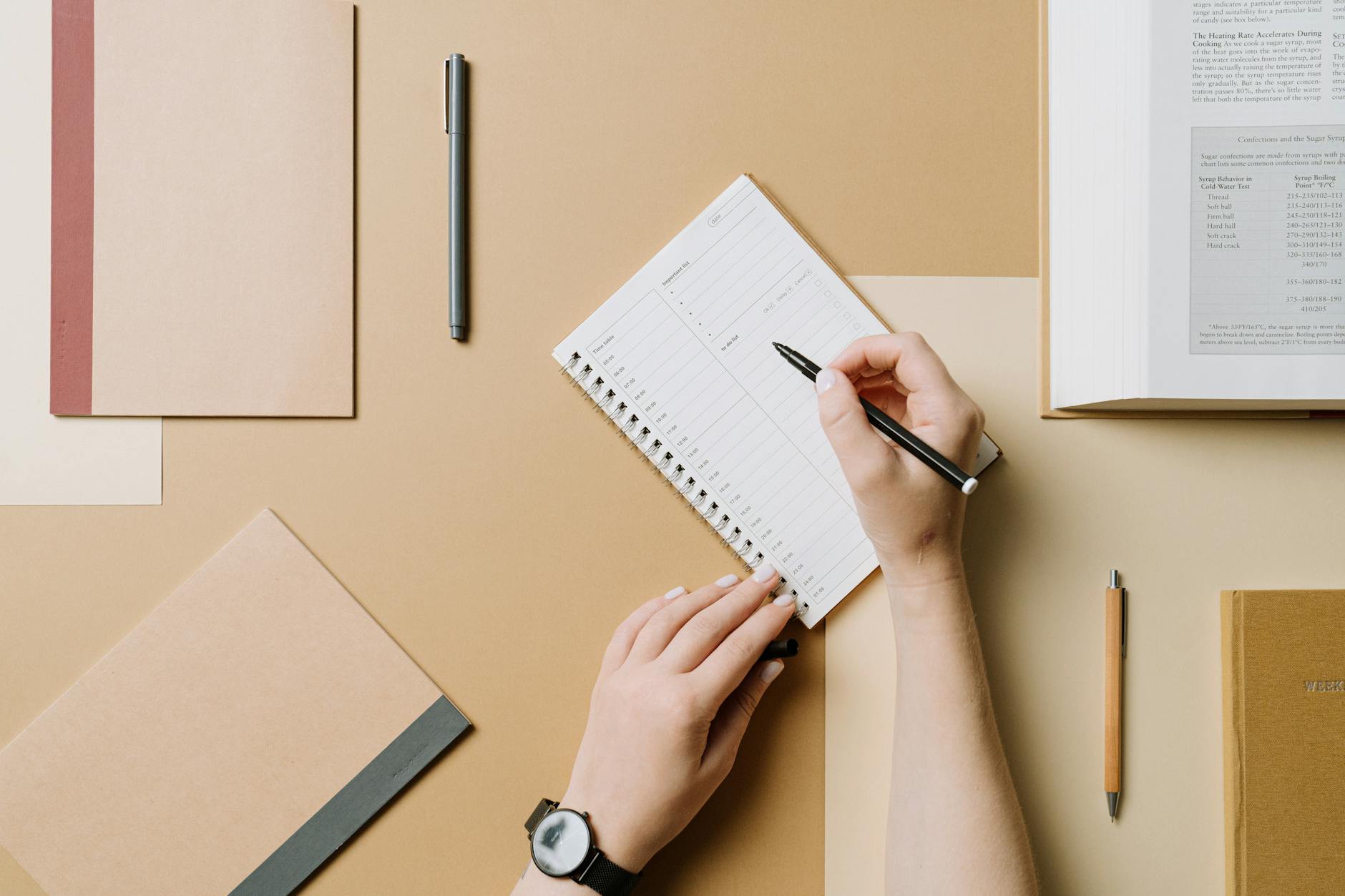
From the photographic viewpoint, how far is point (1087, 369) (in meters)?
0.70

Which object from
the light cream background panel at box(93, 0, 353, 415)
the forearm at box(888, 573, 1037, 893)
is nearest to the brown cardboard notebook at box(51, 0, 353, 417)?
the light cream background panel at box(93, 0, 353, 415)

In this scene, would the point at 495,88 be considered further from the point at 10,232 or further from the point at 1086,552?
the point at 1086,552

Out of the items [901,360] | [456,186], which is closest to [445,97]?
[456,186]

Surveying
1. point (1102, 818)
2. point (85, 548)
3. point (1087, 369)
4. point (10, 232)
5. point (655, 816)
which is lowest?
point (1102, 818)

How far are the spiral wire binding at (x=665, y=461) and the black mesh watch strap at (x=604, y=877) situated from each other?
0.94ft

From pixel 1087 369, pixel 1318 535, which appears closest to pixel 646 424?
pixel 1087 369

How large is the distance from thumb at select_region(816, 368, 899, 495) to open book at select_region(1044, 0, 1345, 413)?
0.77ft

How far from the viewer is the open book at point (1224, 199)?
61 centimetres

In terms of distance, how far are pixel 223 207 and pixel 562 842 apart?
2.28 feet

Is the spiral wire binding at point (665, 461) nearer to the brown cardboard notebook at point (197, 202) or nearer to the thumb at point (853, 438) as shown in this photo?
the thumb at point (853, 438)

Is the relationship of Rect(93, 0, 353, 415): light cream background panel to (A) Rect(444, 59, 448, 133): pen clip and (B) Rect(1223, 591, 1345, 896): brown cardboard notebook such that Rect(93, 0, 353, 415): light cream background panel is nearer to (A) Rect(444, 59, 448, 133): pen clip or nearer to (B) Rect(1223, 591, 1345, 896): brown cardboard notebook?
(A) Rect(444, 59, 448, 133): pen clip

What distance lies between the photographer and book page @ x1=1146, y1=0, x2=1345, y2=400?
→ 61cm

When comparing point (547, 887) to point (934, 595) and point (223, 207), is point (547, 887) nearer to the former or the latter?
point (934, 595)

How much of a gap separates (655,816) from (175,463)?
1.93ft
